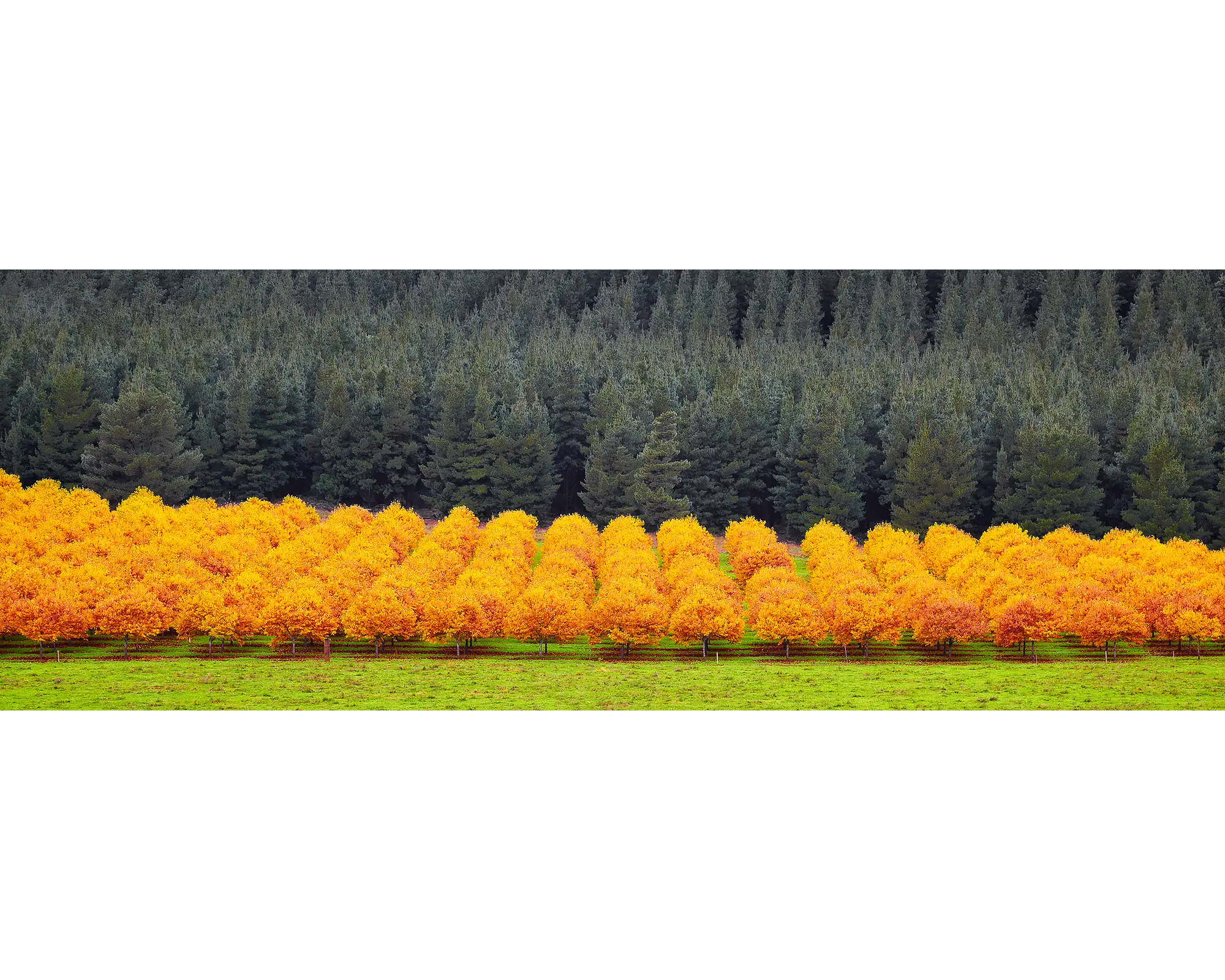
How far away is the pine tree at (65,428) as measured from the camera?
18.8 meters

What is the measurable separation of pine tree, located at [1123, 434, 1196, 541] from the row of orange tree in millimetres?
230

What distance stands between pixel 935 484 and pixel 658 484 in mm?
4437

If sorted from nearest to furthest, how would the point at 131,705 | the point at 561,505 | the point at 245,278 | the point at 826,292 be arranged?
the point at 131,705
the point at 245,278
the point at 561,505
the point at 826,292

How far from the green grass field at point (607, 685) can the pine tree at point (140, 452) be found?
2.79 meters

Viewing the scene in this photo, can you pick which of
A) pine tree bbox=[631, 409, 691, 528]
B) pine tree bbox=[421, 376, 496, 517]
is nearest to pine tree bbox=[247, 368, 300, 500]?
pine tree bbox=[421, 376, 496, 517]

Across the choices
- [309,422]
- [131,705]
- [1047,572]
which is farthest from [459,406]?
[1047,572]

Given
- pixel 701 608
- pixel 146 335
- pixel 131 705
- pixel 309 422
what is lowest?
pixel 131 705

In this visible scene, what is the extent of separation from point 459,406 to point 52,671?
24.1 ft

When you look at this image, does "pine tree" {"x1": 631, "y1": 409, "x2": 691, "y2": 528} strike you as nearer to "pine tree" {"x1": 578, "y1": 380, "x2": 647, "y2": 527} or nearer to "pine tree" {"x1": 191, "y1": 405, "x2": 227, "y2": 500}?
"pine tree" {"x1": 578, "y1": 380, "x2": 647, "y2": 527}

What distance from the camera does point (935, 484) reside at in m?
19.9

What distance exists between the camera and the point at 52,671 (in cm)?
1731

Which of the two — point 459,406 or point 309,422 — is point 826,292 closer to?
point 459,406

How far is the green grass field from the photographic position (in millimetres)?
16859

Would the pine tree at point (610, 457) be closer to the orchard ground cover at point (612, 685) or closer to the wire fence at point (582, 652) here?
the wire fence at point (582, 652)
